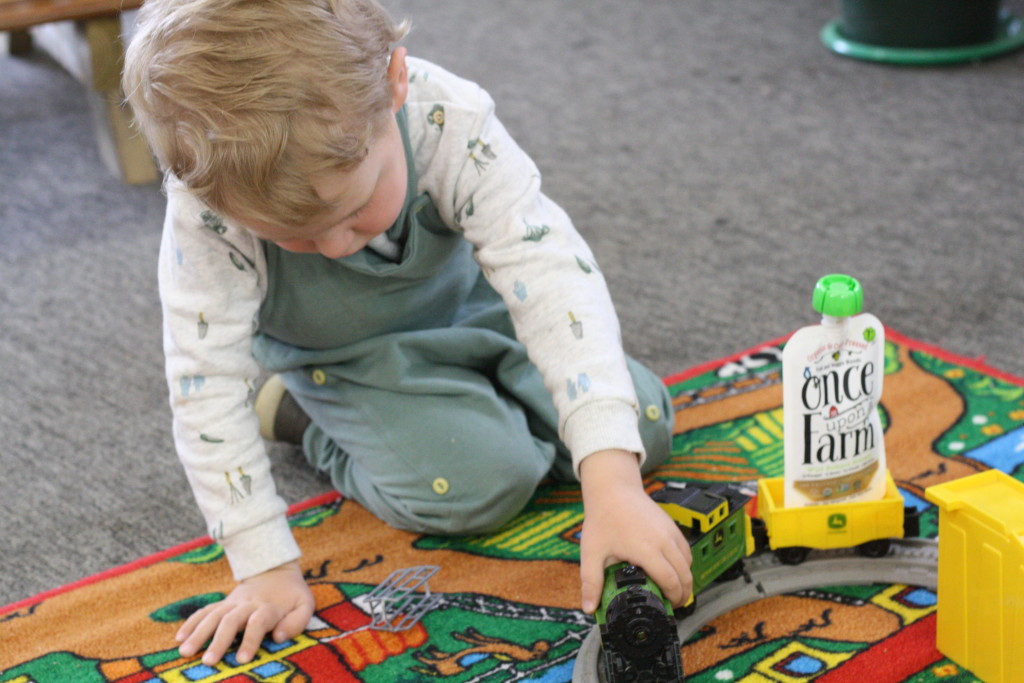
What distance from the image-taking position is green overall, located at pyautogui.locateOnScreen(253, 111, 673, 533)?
37.7 inches

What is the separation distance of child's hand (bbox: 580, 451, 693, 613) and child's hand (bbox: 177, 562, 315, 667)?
25 cm

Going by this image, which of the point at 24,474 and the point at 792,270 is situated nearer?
the point at 24,474

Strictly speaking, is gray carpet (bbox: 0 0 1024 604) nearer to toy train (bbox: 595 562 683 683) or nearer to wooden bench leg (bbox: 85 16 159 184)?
wooden bench leg (bbox: 85 16 159 184)

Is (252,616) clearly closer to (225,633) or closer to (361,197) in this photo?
(225,633)

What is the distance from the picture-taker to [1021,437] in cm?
101

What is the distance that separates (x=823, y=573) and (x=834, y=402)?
0.13 meters

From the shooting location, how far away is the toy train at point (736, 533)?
2.32ft

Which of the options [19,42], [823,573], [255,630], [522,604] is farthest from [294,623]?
[19,42]

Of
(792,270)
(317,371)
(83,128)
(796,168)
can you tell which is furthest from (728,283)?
(83,128)

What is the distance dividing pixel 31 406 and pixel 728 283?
31.0 inches

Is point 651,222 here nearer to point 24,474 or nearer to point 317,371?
point 317,371

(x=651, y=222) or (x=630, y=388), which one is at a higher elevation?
(x=630, y=388)

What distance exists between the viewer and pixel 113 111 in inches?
69.6

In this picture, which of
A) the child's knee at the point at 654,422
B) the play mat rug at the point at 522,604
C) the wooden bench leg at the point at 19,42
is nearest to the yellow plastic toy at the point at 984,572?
the play mat rug at the point at 522,604
